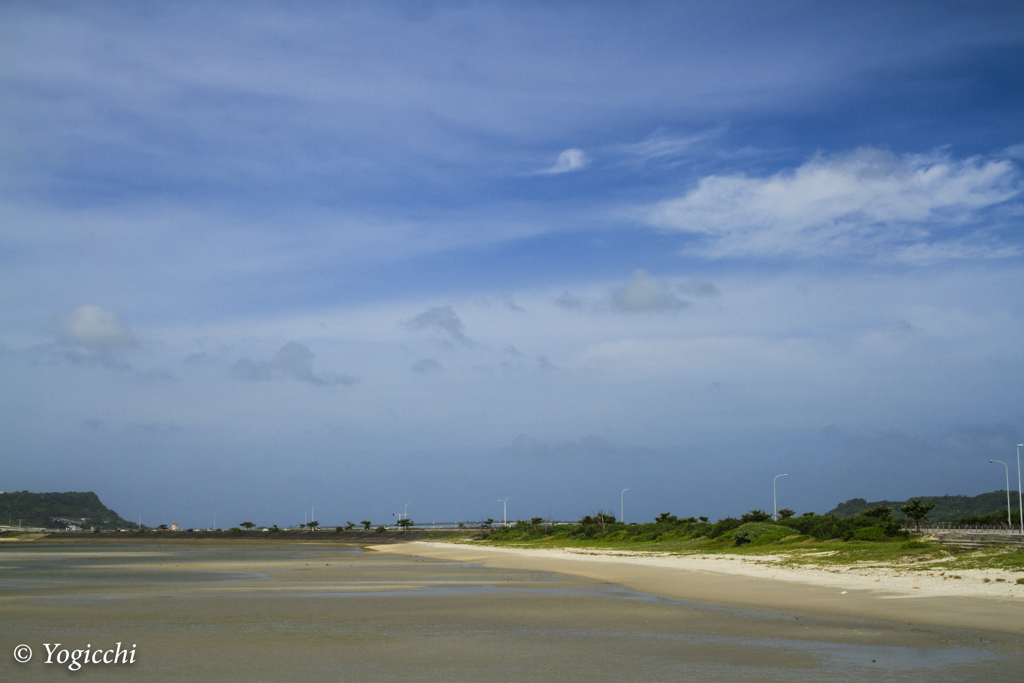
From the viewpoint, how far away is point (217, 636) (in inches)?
661

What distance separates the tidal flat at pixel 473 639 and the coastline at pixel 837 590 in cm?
90

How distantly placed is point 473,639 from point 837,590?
42.7 feet

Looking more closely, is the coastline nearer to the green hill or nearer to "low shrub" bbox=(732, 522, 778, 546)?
"low shrub" bbox=(732, 522, 778, 546)

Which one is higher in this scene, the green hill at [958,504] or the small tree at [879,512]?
the small tree at [879,512]

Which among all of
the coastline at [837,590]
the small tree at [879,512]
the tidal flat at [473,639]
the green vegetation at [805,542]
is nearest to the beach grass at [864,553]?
the green vegetation at [805,542]

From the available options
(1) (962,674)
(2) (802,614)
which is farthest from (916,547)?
(1) (962,674)

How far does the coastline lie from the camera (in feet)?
58.7

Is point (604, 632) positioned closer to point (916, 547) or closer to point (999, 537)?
point (916, 547)

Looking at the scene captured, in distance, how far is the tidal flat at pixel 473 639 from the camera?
42.0 ft

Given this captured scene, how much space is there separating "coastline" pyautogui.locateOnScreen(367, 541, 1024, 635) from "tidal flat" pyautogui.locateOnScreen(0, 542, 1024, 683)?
90 cm

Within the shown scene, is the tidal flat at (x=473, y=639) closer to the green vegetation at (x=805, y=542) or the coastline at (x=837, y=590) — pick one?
the coastline at (x=837, y=590)

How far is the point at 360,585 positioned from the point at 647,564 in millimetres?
15427

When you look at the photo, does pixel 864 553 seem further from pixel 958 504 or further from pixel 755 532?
pixel 958 504

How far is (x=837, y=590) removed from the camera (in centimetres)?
2373
